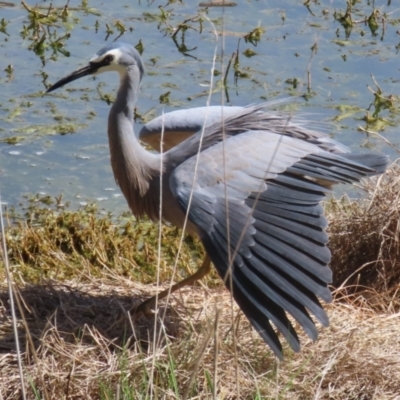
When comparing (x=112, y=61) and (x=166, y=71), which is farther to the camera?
(x=166, y=71)

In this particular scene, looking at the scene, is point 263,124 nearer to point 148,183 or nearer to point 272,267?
point 148,183

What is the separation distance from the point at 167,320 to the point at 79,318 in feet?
1.18

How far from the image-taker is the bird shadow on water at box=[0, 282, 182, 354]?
387cm

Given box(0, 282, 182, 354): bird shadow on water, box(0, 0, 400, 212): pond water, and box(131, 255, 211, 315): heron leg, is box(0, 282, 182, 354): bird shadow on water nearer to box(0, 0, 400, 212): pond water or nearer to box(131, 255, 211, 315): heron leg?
box(131, 255, 211, 315): heron leg

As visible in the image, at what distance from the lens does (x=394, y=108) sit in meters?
6.96

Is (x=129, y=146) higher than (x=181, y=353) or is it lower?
higher

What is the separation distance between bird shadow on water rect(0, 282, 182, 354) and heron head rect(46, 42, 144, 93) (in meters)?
0.91

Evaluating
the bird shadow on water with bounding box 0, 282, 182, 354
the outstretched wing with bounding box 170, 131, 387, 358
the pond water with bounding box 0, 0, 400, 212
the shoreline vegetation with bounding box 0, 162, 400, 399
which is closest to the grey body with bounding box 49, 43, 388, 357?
the outstretched wing with bounding box 170, 131, 387, 358

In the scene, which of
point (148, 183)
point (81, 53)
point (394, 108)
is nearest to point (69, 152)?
point (81, 53)

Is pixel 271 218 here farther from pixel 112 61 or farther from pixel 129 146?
pixel 112 61

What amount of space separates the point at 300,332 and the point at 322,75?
3.68 metres

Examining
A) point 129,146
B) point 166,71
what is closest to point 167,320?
point 129,146

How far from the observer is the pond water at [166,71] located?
6.14 metres

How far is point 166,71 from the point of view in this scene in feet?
23.9
